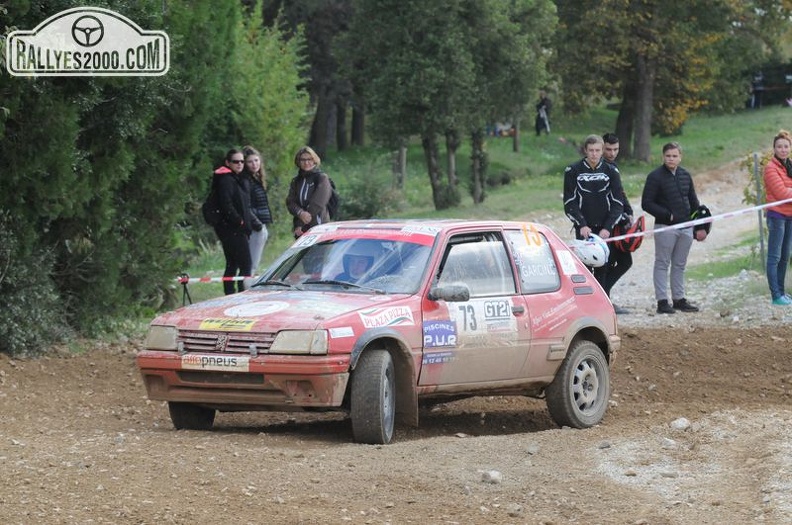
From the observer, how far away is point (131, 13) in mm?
14016

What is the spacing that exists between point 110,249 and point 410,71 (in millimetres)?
18806

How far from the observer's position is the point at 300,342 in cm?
902

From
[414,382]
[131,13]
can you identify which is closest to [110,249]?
[131,13]

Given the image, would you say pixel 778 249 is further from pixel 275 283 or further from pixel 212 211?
pixel 275 283

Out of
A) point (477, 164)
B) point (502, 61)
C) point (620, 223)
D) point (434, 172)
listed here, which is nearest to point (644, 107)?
point (477, 164)

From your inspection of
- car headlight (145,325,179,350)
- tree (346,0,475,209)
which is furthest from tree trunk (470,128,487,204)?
car headlight (145,325,179,350)

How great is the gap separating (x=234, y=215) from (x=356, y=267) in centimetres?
536

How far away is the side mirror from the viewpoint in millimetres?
9742

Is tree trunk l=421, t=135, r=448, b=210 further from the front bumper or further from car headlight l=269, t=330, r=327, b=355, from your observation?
car headlight l=269, t=330, r=327, b=355

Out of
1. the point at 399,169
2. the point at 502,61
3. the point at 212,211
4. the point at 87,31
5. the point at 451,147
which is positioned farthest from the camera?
the point at 399,169

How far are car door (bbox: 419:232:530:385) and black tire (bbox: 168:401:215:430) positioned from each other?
168 centimetres

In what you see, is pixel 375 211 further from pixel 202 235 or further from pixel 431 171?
pixel 202 235

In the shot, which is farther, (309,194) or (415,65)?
(415,65)

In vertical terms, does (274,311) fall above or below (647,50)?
below
